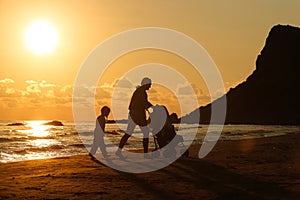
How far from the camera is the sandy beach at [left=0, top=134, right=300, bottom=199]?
689 cm

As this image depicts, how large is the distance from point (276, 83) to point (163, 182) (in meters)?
164

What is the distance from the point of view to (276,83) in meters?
165

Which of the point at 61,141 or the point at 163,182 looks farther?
the point at 61,141

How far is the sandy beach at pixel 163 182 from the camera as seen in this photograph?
689 centimetres

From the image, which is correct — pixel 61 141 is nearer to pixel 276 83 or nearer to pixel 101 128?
pixel 101 128

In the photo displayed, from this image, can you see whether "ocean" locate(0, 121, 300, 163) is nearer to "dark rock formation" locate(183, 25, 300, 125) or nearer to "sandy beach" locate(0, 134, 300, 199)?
"sandy beach" locate(0, 134, 300, 199)

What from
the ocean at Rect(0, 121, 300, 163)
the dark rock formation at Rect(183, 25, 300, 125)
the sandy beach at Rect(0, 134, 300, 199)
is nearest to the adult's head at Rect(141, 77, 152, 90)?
the sandy beach at Rect(0, 134, 300, 199)

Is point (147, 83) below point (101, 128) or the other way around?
the other way around

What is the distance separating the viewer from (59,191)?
7.32 m

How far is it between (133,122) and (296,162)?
4.35 m

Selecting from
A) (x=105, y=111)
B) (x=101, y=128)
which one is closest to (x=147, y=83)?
(x=105, y=111)

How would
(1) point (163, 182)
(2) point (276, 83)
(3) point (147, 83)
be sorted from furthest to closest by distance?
1. (2) point (276, 83)
2. (3) point (147, 83)
3. (1) point (163, 182)

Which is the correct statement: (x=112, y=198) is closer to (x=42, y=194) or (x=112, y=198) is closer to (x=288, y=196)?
(x=42, y=194)

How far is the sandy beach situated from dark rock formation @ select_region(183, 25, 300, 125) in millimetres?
151571
